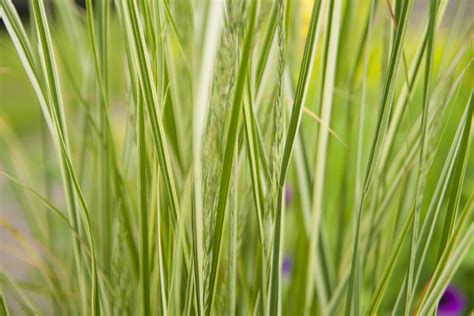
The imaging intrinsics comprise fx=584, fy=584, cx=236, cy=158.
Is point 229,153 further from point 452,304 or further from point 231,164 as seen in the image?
point 452,304

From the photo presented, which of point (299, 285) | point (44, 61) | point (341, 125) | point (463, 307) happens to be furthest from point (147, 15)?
point (341, 125)

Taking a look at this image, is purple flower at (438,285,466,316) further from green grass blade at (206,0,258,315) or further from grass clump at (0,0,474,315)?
green grass blade at (206,0,258,315)

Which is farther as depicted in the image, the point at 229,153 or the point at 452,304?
the point at 452,304

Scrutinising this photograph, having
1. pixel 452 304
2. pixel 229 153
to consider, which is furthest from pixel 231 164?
pixel 452 304

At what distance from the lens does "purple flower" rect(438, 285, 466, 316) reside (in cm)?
94

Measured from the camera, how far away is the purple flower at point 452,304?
0.94m

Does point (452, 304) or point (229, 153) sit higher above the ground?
point (229, 153)

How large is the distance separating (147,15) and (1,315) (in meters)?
0.31

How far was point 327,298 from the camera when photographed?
59cm

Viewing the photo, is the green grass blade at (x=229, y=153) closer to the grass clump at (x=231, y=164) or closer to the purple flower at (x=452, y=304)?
the grass clump at (x=231, y=164)

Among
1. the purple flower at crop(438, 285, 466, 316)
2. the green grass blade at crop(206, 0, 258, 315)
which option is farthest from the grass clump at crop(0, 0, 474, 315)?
the purple flower at crop(438, 285, 466, 316)

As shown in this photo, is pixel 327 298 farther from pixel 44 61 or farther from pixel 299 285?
pixel 44 61

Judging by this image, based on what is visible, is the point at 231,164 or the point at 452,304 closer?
the point at 231,164

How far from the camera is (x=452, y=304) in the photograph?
94cm
